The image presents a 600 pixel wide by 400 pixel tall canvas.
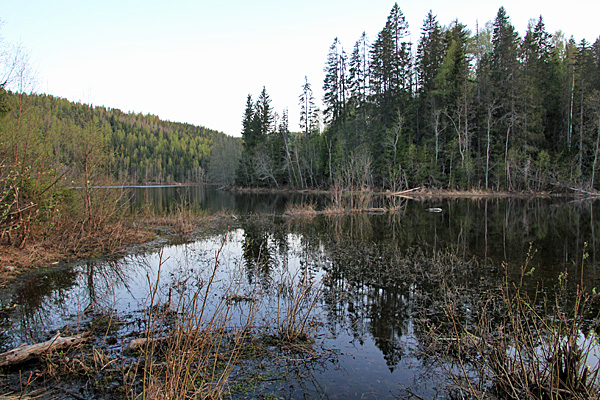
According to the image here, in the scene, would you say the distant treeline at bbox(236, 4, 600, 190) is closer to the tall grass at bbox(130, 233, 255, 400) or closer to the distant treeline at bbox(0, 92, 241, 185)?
the distant treeline at bbox(0, 92, 241, 185)

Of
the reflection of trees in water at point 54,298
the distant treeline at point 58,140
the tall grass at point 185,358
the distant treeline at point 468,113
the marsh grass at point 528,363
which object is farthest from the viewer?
the distant treeline at point 468,113

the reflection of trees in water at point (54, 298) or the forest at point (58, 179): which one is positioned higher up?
the forest at point (58, 179)

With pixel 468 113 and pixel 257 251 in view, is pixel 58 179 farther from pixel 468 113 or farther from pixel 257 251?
pixel 468 113

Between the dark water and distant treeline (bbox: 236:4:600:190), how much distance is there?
16.2 metres

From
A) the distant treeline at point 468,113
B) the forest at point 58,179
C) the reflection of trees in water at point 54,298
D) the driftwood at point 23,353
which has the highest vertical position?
the distant treeline at point 468,113

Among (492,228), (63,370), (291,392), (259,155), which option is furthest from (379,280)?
(259,155)

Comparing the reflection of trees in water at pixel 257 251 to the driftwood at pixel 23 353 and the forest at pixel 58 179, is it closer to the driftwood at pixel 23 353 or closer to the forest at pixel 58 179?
the driftwood at pixel 23 353

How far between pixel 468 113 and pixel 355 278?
37624mm

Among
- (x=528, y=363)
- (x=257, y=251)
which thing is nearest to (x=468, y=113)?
(x=257, y=251)

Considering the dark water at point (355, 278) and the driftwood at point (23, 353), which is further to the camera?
the dark water at point (355, 278)

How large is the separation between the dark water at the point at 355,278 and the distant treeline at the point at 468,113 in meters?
16.2

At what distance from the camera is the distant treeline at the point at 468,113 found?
3697 centimetres

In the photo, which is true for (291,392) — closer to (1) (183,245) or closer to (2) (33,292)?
(2) (33,292)

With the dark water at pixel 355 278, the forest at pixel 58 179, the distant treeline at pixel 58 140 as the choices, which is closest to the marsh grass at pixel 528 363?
the dark water at pixel 355 278
